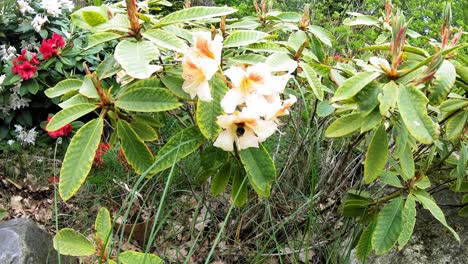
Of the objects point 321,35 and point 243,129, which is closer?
point 243,129

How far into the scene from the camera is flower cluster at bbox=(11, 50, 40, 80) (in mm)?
3652

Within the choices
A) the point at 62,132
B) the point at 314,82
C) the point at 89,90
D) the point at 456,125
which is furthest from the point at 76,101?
the point at 62,132

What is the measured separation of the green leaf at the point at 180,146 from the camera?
1.56m

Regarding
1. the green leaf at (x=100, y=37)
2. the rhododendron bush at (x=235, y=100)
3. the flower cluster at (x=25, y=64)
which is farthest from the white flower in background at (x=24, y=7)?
the green leaf at (x=100, y=37)

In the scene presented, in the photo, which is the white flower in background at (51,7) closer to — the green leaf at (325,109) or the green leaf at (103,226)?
the green leaf at (103,226)

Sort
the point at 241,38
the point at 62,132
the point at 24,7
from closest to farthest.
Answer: the point at 241,38
the point at 62,132
the point at 24,7

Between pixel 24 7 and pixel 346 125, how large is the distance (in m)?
3.09

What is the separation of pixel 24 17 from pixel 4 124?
31.6 inches

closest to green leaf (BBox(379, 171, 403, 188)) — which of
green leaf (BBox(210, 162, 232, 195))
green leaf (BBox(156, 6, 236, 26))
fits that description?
green leaf (BBox(210, 162, 232, 195))

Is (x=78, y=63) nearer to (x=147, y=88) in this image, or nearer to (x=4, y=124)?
(x=4, y=124)

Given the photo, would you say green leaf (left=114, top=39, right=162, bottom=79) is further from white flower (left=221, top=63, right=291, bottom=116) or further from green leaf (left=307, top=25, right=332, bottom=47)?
green leaf (left=307, top=25, right=332, bottom=47)

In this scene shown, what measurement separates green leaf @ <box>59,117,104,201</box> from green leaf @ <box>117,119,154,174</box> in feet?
0.35

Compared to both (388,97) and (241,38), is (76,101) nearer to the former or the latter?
(241,38)

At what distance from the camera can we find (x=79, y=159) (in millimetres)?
1437
